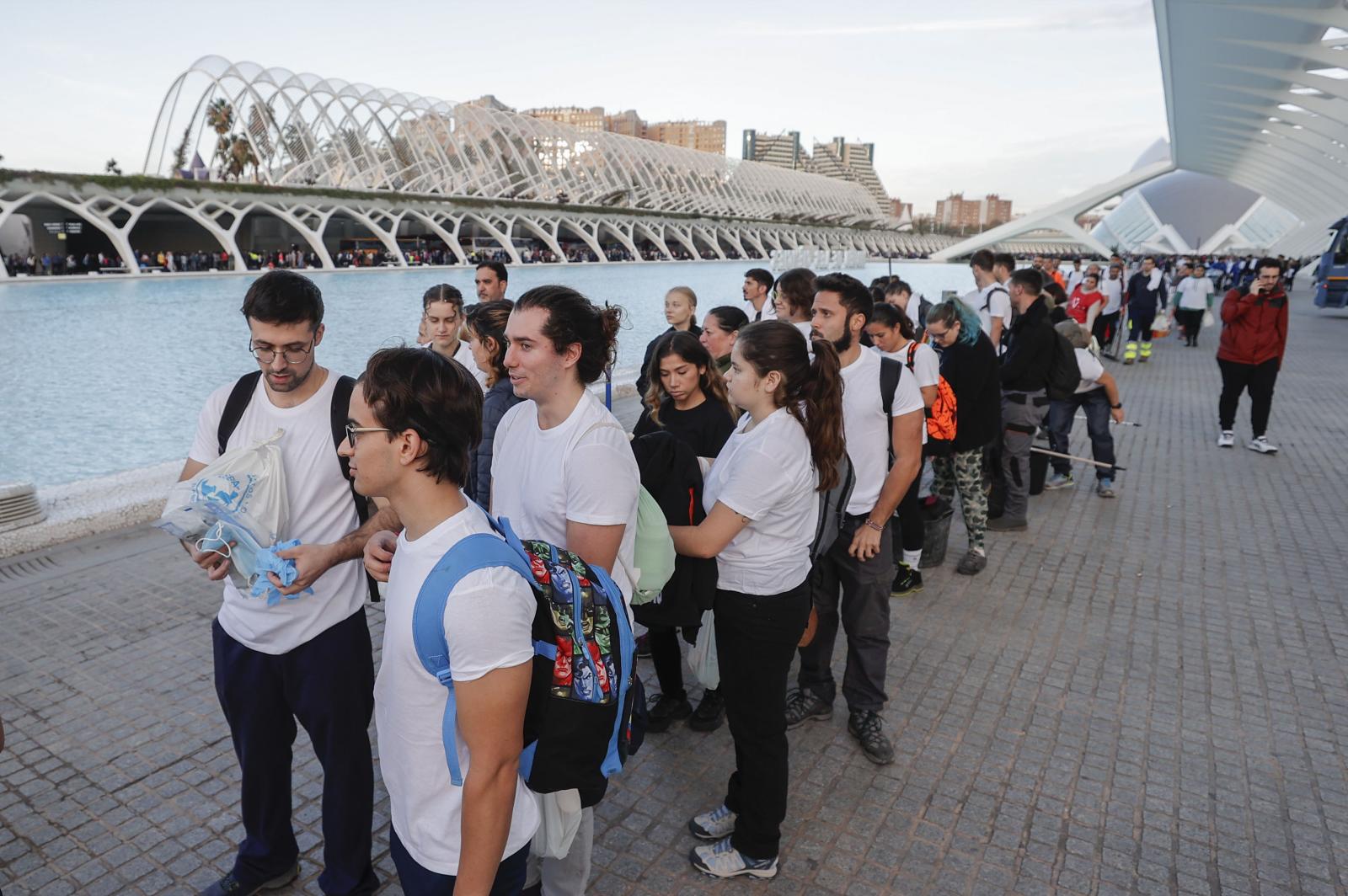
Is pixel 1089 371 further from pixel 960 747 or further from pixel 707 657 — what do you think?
pixel 707 657

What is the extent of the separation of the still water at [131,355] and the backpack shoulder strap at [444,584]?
25.5 inches

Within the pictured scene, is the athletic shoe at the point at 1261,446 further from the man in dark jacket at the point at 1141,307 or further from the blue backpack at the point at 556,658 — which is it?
the blue backpack at the point at 556,658

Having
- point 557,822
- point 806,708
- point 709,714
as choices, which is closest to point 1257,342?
point 806,708

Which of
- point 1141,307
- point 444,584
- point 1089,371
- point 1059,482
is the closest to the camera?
point 444,584

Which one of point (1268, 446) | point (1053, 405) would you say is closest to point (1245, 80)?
point (1268, 446)

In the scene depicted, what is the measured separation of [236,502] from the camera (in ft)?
6.40

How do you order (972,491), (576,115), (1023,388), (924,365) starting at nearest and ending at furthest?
1. (924,365)
2. (972,491)
3. (1023,388)
4. (576,115)

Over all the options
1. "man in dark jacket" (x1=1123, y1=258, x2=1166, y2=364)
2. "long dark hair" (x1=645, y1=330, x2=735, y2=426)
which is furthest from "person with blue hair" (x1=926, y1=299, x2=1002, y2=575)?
"man in dark jacket" (x1=1123, y1=258, x2=1166, y2=364)

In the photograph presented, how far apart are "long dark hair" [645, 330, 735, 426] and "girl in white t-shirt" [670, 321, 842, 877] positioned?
3.06 ft

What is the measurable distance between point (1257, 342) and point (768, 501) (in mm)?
7740

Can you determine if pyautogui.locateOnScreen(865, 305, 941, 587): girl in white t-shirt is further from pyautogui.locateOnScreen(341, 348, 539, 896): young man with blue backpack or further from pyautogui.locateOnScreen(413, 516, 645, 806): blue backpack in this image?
pyautogui.locateOnScreen(341, 348, 539, 896): young man with blue backpack

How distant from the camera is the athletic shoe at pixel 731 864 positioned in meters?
2.53

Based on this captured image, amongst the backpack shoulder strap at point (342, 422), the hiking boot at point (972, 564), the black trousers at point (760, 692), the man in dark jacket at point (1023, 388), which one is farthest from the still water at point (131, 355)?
the hiking boot at point (972, 564)

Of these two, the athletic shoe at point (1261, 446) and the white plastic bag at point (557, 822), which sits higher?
the white plastic bag at point (557, 822)
